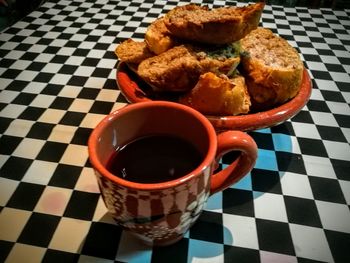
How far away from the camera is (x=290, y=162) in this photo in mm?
809

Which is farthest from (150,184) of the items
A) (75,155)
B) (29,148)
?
(29,148)

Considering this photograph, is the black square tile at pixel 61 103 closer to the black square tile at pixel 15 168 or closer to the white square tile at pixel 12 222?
the black square tile at pixel 15 168

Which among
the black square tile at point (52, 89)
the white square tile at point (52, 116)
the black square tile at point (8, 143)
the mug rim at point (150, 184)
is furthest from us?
the black square tile at point (52, 89)

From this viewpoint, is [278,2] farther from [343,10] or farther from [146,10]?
[146,10]

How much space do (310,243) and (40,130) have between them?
805 millimetres

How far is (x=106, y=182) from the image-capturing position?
44 cm

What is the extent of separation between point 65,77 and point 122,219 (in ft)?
2.59

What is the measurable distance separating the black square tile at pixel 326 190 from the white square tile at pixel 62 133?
2.30 ft

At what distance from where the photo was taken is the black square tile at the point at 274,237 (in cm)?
62

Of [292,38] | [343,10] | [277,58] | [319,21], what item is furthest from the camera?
[343,10]

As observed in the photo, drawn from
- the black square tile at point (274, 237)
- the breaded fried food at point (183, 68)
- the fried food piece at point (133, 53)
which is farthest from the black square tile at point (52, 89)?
the black square tile at point (274, 237)

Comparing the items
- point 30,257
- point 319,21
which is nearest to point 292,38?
point 319,21

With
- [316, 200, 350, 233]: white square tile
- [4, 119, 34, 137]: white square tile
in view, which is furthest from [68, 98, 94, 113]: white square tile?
[316, 200, 350, 233]: white square tile

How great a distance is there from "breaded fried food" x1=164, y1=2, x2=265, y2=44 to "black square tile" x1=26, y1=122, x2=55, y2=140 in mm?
487
